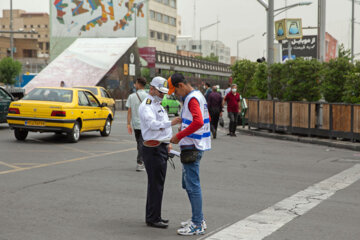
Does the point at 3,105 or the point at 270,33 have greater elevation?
the point at 270,33

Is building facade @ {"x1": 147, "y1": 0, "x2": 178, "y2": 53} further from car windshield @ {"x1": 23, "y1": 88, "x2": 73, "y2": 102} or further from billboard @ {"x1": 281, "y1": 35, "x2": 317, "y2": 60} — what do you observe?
car windshield @ {"x1": 23, "y1": 88, "x2": 73, "y2": 102}

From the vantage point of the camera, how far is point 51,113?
15281mm

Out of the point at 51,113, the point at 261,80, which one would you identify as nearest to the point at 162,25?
the point at 261,80

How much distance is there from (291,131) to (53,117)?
28.5ft

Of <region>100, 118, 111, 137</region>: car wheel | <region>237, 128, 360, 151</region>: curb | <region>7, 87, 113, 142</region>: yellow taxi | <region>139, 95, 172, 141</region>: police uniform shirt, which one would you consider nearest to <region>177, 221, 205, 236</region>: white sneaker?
<region>139, 95, 172, 141</region>: police uniform shirt

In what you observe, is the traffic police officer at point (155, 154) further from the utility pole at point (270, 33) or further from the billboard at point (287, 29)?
the billboard at point (287, 29)

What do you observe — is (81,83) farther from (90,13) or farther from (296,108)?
(90,13)

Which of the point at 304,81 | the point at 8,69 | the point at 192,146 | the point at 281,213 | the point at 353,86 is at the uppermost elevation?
the point at 8,69

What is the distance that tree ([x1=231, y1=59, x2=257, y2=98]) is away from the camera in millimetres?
27562

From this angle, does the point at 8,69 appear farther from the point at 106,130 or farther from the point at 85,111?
the point at 85,111

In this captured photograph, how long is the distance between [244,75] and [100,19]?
215 ft

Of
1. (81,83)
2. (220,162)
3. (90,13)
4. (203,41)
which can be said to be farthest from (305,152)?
(203,41)

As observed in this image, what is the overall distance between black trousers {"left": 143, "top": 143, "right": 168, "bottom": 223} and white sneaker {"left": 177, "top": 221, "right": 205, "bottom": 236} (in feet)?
1.44

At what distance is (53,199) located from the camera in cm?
767
